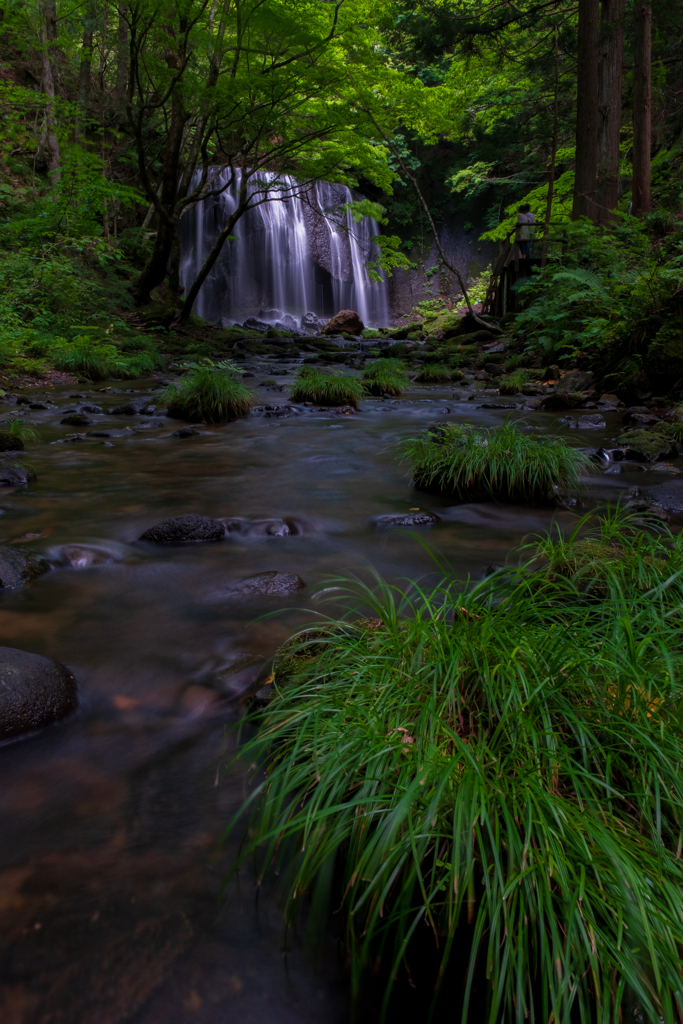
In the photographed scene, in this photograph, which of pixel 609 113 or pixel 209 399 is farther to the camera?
pixel 609 113

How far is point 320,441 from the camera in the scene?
6.82m

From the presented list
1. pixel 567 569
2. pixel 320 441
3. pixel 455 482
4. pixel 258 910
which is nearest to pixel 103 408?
pixel 320 441

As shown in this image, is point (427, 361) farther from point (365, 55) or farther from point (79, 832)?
point (79, 832)

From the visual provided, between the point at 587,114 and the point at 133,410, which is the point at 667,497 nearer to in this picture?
the point at 133,410

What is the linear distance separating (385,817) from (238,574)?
2.04 metres

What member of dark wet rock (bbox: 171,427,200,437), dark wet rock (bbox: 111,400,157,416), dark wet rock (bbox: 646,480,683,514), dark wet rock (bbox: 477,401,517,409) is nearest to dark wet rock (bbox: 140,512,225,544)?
dark wet rock (bbox: 646,480,683,514)

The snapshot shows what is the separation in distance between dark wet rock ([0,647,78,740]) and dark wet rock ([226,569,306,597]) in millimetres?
939

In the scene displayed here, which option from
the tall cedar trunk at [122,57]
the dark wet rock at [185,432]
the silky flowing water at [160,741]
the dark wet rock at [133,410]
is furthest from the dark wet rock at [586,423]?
the tall cedar trunk at [122,57]

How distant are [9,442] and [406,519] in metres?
4.06

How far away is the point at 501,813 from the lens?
1.18 meters

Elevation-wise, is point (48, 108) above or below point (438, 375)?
above

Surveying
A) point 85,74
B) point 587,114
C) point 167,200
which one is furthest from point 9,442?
point 85,74

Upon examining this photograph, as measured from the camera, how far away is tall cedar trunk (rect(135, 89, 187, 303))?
46.3 ft

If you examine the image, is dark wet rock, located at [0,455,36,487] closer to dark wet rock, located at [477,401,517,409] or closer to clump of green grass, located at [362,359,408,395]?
dark wet rock, located at [477,401,517,409]
